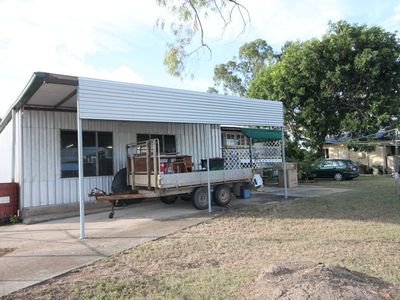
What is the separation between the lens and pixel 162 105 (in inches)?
391

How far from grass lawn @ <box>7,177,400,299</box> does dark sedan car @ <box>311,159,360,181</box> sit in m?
11.9

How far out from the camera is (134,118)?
30.5ft

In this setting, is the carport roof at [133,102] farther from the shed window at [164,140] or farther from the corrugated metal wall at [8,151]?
the shed window at [164,140]

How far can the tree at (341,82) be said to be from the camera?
21.0m

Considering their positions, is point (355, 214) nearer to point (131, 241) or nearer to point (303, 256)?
point (303, 256)

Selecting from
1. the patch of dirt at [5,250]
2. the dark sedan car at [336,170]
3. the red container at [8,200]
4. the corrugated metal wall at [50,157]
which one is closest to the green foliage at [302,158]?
the dark sedan car at [336,170]

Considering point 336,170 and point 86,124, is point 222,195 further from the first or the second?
point 336,170

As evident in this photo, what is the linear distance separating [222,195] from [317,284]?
749 centimetres

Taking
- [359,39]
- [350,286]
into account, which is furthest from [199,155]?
[359,39]

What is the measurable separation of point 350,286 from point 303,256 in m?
2.02

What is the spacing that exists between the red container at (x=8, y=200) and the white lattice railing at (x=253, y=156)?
7667mm

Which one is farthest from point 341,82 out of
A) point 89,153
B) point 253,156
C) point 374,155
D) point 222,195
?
point 89,153

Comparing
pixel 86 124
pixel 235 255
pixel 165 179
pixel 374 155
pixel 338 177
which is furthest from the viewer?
pixel 374 155

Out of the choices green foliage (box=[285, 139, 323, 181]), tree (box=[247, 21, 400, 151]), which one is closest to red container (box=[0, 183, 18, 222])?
green foliage (box=[285, 139, 323, 181])
